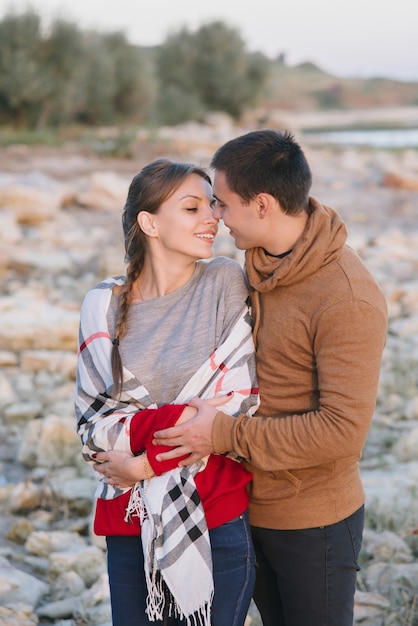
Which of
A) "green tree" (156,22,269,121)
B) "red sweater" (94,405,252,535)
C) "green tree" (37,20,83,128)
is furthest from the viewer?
"green tree" (156,22,269,121)

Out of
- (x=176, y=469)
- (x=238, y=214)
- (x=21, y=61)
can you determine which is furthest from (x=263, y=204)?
(x=21, y=61)

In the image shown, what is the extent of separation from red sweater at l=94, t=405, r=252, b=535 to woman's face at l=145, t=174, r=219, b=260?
526mm

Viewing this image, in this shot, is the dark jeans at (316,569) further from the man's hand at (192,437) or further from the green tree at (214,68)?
the green tree at (214,68)

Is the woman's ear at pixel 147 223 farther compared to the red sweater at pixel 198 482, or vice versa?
the woman's ear at pixel 147 223

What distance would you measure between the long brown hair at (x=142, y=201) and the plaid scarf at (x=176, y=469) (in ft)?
0.18

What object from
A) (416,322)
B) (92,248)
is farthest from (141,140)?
(416,322)

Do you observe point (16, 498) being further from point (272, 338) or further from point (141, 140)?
point (141, 140)

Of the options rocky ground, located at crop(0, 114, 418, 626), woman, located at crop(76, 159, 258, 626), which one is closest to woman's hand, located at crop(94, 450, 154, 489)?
woman, located at crop(76, 159, 258, 626)

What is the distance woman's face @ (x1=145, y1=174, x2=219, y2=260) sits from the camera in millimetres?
2438

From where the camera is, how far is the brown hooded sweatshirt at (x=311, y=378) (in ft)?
6.73

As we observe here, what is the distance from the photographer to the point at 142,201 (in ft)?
8.18

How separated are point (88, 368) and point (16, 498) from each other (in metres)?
2.11

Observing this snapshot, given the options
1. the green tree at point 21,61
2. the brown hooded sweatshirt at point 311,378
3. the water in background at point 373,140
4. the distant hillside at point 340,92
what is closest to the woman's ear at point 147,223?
the brown hooded sweatshirt at point 311,378

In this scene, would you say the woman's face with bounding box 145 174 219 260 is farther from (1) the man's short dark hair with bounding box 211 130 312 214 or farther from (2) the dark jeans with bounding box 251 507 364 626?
(2) the dark jeans with bounding box 251 507 364 626
